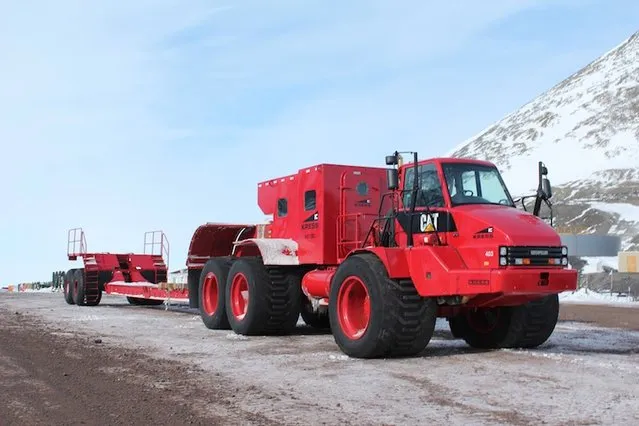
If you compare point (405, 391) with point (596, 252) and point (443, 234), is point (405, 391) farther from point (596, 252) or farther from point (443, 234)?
point (596, 252)

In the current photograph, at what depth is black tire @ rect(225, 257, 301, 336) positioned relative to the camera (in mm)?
13547

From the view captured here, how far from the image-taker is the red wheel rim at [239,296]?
14.3 metres

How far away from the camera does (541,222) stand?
10.1 meters

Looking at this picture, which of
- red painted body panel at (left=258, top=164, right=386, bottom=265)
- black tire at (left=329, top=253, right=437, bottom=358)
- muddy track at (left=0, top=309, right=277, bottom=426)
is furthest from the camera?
red painted body panel at (left=258, top=164, right=386, bottom=265)

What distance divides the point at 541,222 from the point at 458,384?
9.57 ft

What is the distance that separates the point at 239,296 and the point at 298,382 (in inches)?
243

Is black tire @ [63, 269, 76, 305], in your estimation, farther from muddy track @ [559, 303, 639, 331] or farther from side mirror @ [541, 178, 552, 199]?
side mirror @ [541, 178, 552, 199]

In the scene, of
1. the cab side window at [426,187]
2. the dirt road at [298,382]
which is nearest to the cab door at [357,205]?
the cab side window at [426,187]

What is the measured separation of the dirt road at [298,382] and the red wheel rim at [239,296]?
4.01 ft

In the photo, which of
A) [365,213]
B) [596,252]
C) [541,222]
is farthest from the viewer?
[596,252]

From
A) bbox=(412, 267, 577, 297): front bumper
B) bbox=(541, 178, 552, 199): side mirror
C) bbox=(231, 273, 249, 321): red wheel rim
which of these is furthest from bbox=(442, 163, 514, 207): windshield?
bbox=(231, 273, 249, 321): red wheel rim

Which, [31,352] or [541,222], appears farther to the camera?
[31,352]

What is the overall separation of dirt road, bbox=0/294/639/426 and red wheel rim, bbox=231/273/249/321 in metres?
1.22

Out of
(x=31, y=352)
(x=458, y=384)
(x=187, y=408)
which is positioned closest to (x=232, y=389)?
(x=187, y=408)
